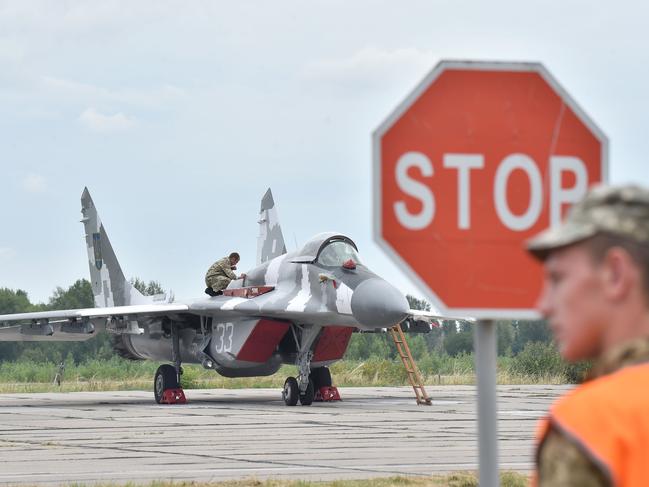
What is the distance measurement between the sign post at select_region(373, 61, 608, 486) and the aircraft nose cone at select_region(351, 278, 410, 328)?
1740 cm

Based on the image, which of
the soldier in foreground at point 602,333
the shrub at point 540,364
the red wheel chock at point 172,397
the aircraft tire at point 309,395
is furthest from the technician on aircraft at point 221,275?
the soldier in foreground at point 602,333

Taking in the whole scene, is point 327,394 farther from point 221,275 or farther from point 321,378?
point 221,275

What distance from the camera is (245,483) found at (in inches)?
412

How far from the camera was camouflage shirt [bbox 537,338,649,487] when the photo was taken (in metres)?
1.72

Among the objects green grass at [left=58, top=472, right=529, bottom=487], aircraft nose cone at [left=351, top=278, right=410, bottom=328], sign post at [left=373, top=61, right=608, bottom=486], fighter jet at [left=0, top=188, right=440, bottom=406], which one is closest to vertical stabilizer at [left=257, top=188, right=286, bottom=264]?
fighter jet at [left=0, top=188, right=440, bottom=406]

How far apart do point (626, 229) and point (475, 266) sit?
196 cm

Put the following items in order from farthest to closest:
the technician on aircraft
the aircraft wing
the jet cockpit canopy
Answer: the aircraft wing → the technician on aircraft → the jet cockpit canopy

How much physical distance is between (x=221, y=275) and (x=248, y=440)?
33.7 ft

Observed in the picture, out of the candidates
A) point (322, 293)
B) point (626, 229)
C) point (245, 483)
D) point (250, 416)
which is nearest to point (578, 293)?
point (626, 229)

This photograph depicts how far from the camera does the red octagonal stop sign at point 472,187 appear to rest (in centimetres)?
380

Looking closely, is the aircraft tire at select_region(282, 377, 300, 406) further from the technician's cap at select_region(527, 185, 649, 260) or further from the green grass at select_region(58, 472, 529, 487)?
the technician's cap at select_region(527, 185, 649, 260)

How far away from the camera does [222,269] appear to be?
26.1 metres

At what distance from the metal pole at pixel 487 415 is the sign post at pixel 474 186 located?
0.05 feet

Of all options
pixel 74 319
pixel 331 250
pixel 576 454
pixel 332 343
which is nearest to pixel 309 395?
pixel 332 343
